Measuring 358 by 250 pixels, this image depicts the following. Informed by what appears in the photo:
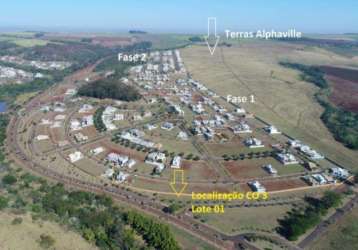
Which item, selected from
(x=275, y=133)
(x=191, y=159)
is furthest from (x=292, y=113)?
(x=191, y=159)

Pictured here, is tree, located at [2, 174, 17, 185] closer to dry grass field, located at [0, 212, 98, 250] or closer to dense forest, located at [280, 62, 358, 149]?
dry grass field, located at [0, 212, 98, 250]

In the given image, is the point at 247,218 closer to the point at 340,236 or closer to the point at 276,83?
the point at 340,236

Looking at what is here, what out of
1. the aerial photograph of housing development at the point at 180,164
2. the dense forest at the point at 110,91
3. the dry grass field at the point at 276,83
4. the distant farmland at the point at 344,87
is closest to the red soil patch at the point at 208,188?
the aerial photograph of housing development at the point at 180,164

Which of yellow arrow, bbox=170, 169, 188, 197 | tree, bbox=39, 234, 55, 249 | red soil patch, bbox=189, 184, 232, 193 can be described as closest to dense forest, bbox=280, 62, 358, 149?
red soil patch, bbox=189, 184, 232, 193

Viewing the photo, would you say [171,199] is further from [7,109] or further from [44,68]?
[44,68]

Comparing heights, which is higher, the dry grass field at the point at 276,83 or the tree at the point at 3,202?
the dry grass field at the point at 276,83

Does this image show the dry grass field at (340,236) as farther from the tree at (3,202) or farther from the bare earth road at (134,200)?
the tree at (3,202)
